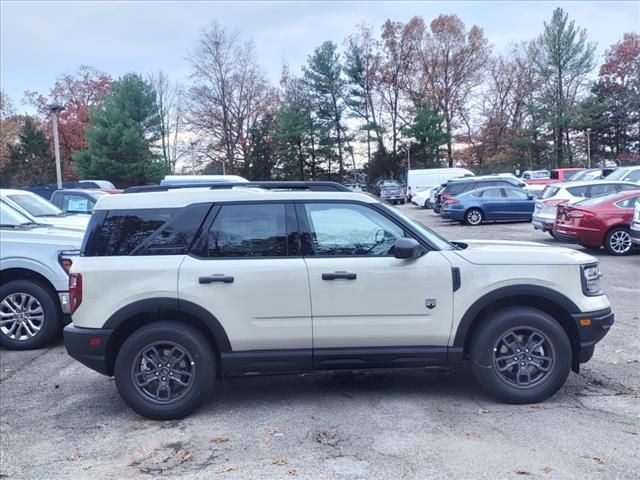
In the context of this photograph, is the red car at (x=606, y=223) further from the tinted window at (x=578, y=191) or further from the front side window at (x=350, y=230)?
the front side window at (x=350, y=230)

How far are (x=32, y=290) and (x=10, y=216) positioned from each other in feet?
4.77

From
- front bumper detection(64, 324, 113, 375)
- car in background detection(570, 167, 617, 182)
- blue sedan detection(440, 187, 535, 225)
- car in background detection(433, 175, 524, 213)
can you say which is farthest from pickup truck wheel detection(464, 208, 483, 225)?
front bumper detection(64, 324, 113, 375)

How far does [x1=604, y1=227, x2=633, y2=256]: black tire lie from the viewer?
13.9 metres

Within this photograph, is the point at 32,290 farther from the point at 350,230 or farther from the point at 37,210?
the point at 350,230

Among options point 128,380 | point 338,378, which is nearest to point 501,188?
point 338,378

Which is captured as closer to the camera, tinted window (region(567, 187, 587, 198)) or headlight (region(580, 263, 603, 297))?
headlight (region(580, 263, 603, 297))

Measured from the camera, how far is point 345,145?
61.8m

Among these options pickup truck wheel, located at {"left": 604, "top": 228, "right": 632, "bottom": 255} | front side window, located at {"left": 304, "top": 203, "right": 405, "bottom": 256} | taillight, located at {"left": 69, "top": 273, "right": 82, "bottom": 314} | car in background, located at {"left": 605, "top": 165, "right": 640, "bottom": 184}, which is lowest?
pickup truck wheel, located at {"left": 604, "top": 228, "right": 632, "bottom": 255}

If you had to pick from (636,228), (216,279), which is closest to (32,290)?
(216,279)

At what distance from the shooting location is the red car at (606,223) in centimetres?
1383

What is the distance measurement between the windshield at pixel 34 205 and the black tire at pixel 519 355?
24.8 ft

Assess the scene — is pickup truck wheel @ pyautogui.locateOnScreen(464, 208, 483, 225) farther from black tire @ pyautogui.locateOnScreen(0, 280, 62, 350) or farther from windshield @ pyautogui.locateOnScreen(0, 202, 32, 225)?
black tire @ pyautogui.locateOnScreen(0, 280, 62, 350)

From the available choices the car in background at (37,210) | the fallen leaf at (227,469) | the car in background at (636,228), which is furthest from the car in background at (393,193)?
the fallen leaf at (227,469)

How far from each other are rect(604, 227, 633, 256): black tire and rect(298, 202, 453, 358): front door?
400 inches
